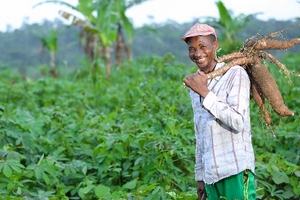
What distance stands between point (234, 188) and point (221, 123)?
330 millimetres

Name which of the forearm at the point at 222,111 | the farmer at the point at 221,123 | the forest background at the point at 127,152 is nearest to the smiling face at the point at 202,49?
the farmer at the point at 221,123

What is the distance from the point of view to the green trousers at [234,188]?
2625 mm

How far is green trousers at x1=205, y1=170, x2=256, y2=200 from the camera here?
103 inches

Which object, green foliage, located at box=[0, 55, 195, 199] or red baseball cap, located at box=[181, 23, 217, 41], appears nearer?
red baseball cap, located at box=[181, 23, 217, 41]

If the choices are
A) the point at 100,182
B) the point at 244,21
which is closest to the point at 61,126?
the point at 100,182

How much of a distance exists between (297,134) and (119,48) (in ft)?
36.5

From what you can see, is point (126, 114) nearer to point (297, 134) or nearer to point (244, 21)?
point (297, 134)

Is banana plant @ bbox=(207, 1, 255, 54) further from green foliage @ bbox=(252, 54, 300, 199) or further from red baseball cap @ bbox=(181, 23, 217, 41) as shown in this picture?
red baseball cap @ bbox=(181, 23, 217, 41)

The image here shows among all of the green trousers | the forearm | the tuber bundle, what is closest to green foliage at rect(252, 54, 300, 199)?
the tuber bundle

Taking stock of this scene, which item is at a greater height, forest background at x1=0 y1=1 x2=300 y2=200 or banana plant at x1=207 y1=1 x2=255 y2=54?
banana plant at x1=207 y1=1 x2=255 y2=54

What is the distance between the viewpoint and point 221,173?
2.61 meters

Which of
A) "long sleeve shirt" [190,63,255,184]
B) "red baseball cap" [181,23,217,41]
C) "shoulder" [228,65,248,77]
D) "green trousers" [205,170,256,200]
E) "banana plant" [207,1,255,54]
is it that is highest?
"banana plant" [207,1,255,54]

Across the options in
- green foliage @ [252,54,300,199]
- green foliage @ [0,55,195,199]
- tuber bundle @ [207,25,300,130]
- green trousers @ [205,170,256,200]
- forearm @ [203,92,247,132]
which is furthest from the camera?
green foliage @ [252,54,300,199]

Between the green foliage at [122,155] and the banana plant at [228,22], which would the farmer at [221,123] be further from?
the banana plant at [228,22]
